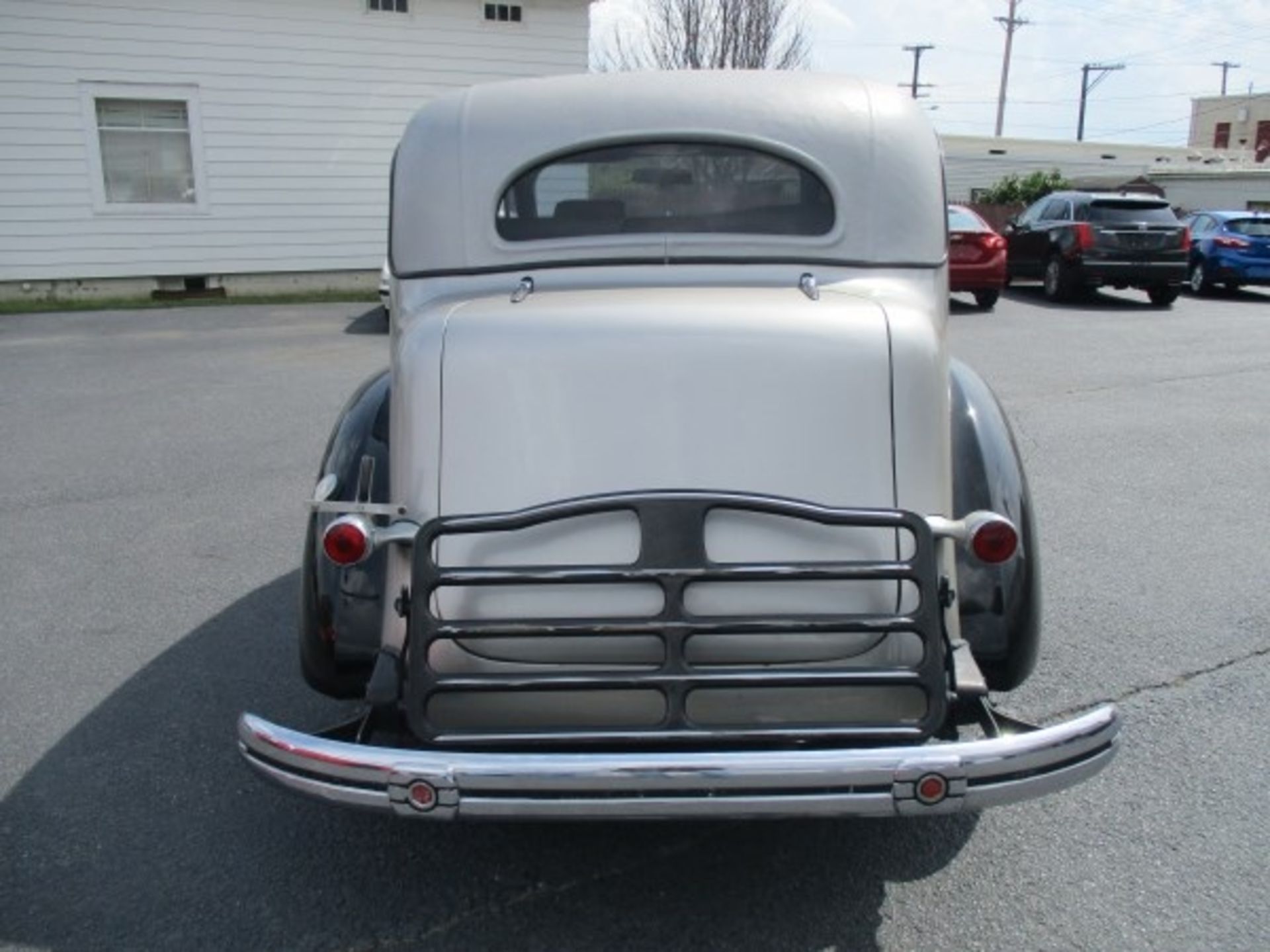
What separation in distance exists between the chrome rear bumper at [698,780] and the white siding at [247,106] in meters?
15.0

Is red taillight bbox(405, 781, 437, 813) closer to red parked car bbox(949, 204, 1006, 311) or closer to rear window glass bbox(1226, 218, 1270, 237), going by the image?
red parked car bbox(949, 204, 1006, 311)

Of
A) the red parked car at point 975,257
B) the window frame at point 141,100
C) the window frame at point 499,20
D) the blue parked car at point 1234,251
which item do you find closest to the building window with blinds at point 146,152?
the window frame at point 141,100

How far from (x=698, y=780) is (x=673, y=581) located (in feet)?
1.46

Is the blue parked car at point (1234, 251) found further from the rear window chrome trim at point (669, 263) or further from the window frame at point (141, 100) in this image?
the rear window chrome trim at point (669, 263)

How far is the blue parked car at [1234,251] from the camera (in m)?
17.9

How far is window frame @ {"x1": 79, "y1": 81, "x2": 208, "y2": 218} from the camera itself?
1460 centimetres

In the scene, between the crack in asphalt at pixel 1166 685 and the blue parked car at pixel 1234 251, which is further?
the blue parked car at pixel 1234 251

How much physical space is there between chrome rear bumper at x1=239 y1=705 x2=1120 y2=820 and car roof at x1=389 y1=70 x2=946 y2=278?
5.21ft

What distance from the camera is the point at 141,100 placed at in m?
14.9

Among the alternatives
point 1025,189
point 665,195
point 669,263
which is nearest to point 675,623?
point 669,263

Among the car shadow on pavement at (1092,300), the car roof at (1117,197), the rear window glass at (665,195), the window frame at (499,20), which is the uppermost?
the window frame at (499,20)

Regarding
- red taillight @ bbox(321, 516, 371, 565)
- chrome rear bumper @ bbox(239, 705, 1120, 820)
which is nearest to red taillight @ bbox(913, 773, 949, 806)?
chrome rear bumper @ bbox(239, 705, 1120, 820)

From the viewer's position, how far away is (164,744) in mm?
3543

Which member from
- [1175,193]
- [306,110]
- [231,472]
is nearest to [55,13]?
[306,110]
